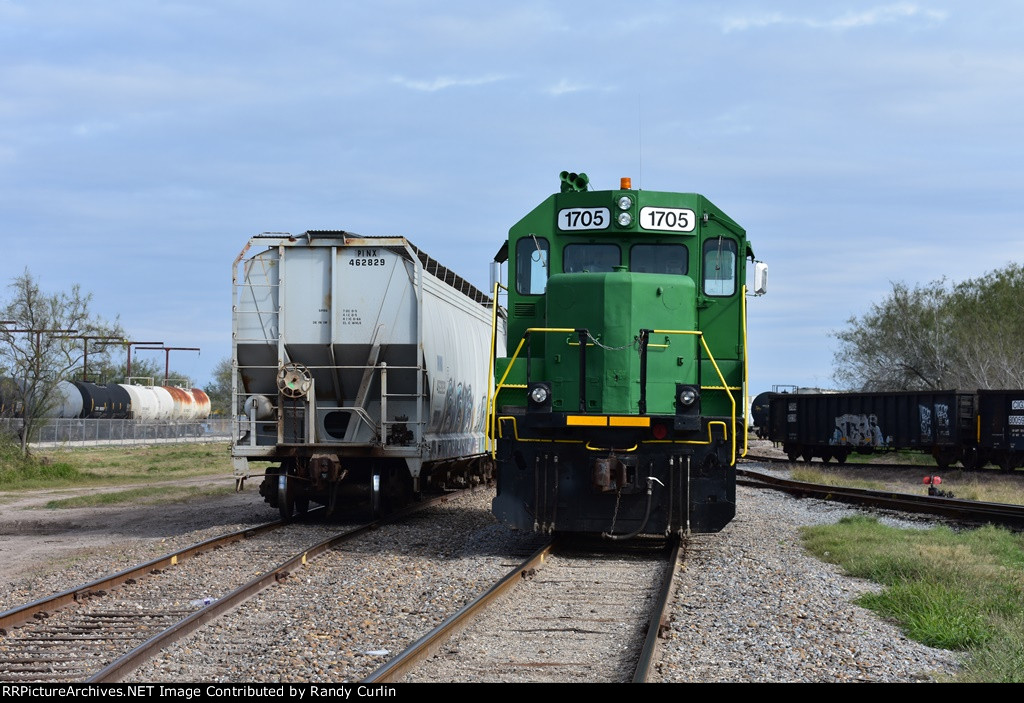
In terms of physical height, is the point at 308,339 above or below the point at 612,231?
below

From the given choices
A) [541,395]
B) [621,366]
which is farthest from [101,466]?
[621,366]

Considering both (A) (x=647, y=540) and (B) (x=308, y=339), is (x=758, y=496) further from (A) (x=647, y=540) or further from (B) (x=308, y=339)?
(B) (x=308, y=339)

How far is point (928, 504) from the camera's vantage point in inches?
685

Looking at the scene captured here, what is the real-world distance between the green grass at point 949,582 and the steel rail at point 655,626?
1685 millimetres

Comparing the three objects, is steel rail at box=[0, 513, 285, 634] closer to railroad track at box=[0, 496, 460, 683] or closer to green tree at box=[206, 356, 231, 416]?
railroad track at box=[0, 496, 460, 683]

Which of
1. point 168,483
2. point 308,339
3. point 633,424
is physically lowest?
point 168,483

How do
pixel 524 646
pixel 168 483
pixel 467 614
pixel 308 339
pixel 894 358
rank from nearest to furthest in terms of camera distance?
pixel 524 646, pixel 467 614, pixel 308 339, pixel 168 483, pixel 894 358

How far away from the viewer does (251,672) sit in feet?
20.8

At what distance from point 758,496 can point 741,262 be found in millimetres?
9946

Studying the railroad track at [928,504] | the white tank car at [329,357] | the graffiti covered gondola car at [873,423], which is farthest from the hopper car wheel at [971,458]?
the white tank car at [329,357]

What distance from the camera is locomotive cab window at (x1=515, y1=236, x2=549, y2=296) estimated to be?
476 inches

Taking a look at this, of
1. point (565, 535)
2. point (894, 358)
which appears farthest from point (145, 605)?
point (894, 358)

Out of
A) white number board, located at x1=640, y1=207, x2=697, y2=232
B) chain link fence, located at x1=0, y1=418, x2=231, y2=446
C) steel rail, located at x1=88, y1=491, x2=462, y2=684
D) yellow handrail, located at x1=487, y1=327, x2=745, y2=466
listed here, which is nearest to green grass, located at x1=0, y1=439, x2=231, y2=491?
chain link fence, located at x1=0, y1=418, x2=231, y2=446

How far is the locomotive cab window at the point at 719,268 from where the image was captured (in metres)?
12.0
